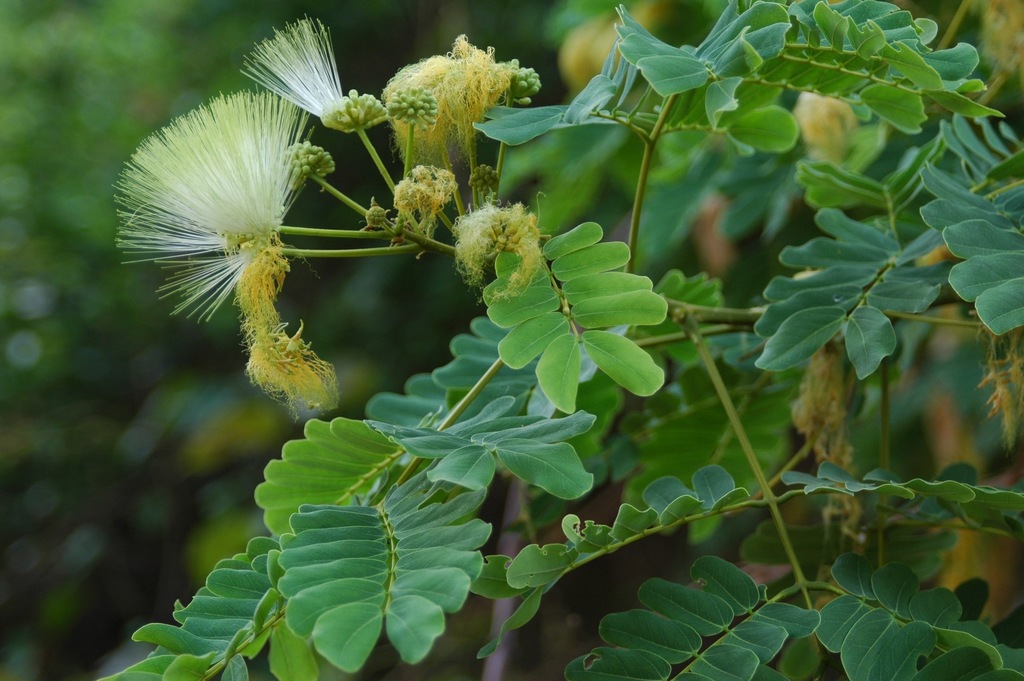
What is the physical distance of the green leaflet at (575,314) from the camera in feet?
3.02

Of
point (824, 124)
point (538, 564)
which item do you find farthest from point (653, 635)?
point (824, 124)

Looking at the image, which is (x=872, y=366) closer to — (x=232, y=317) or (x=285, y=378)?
(x=285, y=378)

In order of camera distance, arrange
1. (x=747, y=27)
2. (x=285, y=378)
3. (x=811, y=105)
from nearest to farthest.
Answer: (x=747, y=27) < (x=285, y=378) < (x=811, y=105)

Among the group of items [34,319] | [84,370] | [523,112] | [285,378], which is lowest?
[84,370]

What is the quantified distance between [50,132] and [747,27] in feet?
13.1

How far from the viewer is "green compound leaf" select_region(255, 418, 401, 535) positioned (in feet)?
3.51

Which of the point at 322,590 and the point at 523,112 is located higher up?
the point at 523,112

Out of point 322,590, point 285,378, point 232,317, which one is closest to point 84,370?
point 232,317

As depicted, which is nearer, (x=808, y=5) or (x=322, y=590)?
(x=322, y=590)

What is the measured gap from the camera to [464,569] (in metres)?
0.77

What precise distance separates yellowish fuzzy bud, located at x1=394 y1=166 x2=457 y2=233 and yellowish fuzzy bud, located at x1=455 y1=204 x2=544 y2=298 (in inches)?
1.2

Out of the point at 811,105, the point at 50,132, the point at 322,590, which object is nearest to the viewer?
the point at 322,590

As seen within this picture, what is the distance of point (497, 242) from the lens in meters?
0.96

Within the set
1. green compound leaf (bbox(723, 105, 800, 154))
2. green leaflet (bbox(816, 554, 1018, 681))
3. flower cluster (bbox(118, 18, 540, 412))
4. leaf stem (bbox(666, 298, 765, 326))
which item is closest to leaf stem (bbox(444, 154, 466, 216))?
flower cluster (bbox(118, 18, 540, 412))
